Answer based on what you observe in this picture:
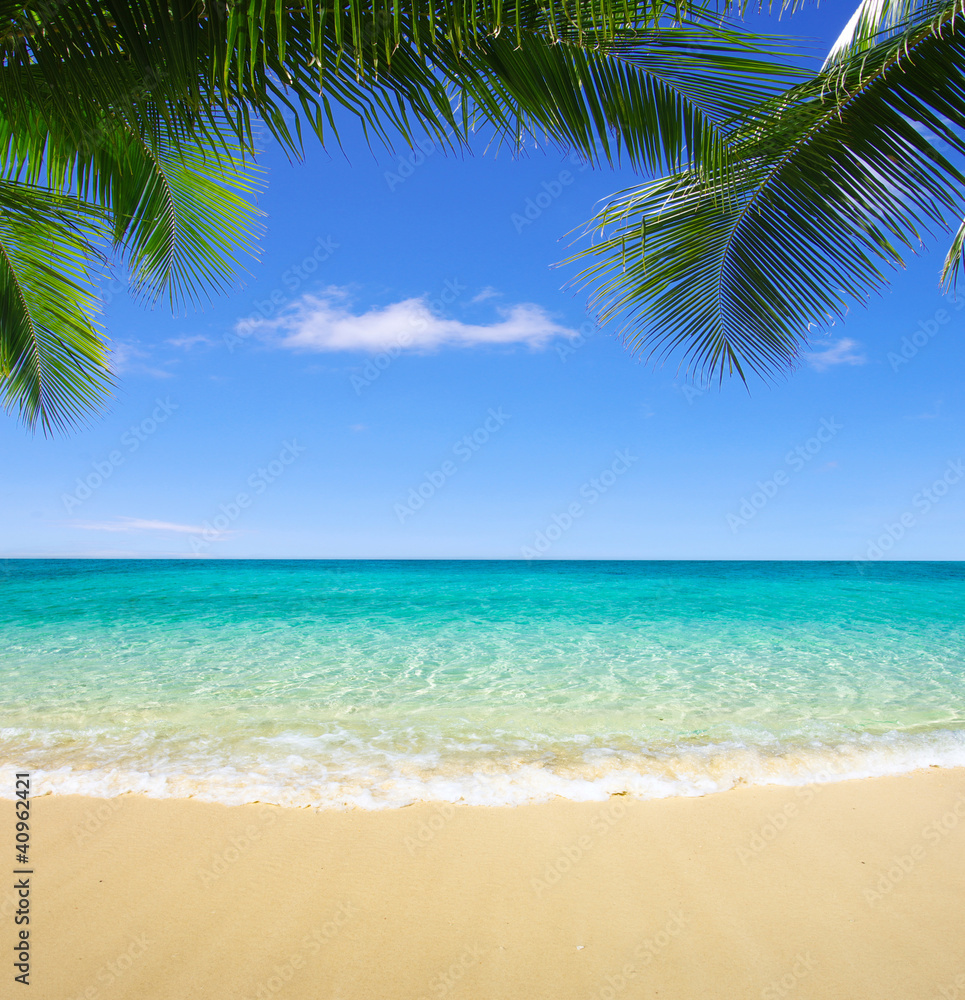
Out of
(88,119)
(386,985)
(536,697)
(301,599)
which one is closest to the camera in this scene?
(88,119)

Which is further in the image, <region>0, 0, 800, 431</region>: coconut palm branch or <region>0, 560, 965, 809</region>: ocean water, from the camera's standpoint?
<region>0, 560, 965, 809</region>: ocean water

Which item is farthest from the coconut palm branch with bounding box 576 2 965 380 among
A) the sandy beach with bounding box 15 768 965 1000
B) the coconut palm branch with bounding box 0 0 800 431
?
the sandy beach with bounding box 15 768 965 1000

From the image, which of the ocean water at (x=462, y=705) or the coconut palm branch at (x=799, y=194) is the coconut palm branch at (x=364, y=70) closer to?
the coconut palm branch at (x=799, y=194)

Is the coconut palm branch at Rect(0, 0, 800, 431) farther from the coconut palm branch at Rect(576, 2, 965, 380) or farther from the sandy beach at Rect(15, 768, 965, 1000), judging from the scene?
the sandy beach at Rect(15, 768, 965, 1000)

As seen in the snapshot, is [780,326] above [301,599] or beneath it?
above

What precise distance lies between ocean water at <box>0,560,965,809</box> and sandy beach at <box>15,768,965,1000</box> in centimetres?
32

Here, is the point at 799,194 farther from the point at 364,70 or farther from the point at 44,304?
the point at 44,304

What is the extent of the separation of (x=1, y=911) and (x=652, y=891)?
2.66 m

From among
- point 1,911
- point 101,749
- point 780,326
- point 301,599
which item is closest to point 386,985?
point 1,911

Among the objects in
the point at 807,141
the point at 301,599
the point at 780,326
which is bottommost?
the point at 301,599

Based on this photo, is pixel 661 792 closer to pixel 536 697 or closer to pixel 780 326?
pixel 536 697

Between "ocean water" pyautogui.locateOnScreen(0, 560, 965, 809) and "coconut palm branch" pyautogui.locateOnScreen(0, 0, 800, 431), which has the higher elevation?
"coconut palm branch" pyautogui.locateOnScreen(0, 0, 800, 431)

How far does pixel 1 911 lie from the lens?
91.0 inches

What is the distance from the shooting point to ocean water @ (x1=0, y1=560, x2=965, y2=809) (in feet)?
11.8
